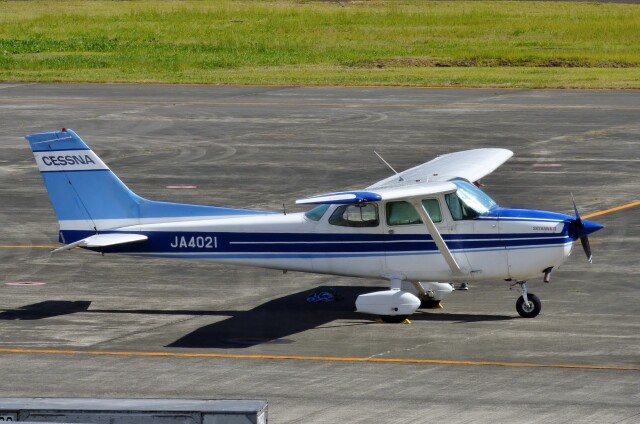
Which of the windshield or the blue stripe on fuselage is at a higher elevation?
the windshield

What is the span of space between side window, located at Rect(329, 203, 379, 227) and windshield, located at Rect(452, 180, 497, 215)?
1.41 meters

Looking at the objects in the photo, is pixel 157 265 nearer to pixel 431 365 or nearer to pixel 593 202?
pixel 431 365

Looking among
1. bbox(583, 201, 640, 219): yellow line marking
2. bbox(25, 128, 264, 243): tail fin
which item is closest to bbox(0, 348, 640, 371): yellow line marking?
bbox(25, 128, 264, 243): tail fin

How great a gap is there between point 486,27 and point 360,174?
5022 centimetres

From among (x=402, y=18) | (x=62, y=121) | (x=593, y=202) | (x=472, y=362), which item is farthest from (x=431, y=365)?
(x=402, y=18)

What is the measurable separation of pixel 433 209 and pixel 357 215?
127 centimetres

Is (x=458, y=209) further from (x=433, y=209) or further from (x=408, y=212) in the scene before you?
(x=408, y=212)

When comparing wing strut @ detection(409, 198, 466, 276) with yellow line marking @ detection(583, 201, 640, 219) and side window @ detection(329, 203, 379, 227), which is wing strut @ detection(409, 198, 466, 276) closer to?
side window @ detection(329, 203, 379, 227)

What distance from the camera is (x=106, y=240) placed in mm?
21062

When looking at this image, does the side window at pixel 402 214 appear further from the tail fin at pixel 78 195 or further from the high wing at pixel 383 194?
the tail fin at pixel 78 195

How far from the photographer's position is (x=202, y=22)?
3541 inches

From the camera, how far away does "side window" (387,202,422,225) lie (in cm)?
2075

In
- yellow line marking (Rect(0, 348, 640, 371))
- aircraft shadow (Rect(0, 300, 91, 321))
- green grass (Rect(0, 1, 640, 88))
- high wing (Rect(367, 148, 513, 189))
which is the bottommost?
yellow line marking (Rect(0, 348, 640, 371))

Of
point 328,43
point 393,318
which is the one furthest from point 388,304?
point 328,43
